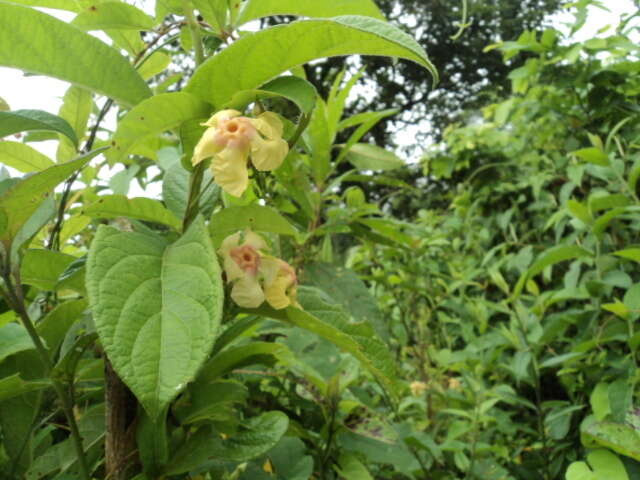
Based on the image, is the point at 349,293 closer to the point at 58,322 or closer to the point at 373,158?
the point at 373,158

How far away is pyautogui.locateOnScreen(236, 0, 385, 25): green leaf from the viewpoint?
1.43ft

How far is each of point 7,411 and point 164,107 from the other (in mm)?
313

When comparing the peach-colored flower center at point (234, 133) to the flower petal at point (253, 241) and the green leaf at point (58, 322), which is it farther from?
the green leaf at point (58, 322)

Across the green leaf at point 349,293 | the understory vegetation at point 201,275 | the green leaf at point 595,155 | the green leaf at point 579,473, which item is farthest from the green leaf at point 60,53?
the green leaf at point 595,155

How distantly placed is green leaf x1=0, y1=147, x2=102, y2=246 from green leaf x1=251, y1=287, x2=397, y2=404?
154 mm

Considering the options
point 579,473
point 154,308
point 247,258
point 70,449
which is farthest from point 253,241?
point 579,473

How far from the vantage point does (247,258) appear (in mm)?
422

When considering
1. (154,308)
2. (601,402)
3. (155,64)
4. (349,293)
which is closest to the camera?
(154,308)

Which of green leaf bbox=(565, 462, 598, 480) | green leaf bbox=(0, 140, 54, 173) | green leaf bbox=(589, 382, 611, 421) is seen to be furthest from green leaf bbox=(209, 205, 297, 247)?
green leaf bbox=(589, 382, 611, 421)

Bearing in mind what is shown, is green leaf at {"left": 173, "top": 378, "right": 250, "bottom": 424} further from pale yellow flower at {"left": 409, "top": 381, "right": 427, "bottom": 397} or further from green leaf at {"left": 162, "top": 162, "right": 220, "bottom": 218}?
pale yellow flower at {"left": 409, "top": 381, "right": 427, "bottom": 397}

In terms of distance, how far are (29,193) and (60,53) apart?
0.30ft

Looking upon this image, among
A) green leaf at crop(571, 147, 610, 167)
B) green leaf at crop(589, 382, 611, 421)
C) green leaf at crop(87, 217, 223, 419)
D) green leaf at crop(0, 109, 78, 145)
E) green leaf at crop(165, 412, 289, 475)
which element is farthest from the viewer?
green leaf at crop(571, 147, 610, 167)

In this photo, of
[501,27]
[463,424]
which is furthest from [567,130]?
[501,27]

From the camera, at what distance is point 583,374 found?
129cm
